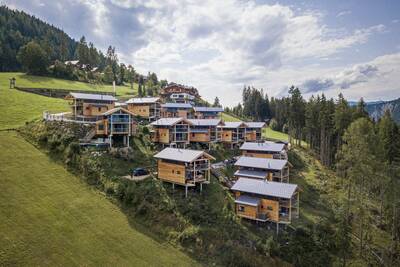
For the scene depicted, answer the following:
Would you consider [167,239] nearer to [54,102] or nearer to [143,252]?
[143,252]

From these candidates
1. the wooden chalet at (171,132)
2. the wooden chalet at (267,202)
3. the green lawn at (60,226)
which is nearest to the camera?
the green lawn at (60,226)

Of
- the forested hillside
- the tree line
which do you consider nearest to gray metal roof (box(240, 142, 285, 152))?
the tree line

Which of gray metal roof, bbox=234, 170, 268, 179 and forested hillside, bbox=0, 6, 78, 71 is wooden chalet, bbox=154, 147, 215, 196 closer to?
gray metal roof, bbox=234, 170, 268, 179

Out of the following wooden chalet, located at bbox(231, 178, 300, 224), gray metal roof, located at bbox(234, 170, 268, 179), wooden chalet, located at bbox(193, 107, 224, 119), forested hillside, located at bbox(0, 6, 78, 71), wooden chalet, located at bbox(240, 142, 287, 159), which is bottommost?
wooden chalet, located at bbox(231, 178, 300, 224)

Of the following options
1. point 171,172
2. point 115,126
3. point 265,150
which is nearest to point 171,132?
point 115,126

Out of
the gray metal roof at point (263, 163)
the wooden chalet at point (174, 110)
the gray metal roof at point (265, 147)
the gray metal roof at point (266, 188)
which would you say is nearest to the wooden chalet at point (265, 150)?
the gray metal roof at point (265, 147)

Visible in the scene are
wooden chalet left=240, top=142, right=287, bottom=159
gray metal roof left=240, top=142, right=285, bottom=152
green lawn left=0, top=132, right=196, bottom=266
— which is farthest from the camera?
wooden chalet left=240, top=142, right=287, bottom=159

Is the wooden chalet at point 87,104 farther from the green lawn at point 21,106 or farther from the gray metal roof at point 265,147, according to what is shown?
the gray metal roof at point 265,147
